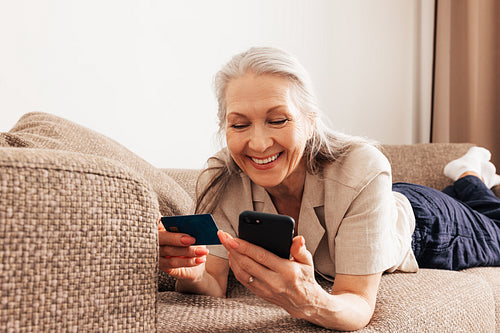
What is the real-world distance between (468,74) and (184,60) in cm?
181

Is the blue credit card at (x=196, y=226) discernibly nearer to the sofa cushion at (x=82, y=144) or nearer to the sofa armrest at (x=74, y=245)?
the sofa armrest at (x=74, y=245)

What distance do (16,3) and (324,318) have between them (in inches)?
56.5

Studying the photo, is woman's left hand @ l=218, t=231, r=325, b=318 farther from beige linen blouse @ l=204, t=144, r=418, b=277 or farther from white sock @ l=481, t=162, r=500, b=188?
white sock @ l=481, t=162, r=500, b=188

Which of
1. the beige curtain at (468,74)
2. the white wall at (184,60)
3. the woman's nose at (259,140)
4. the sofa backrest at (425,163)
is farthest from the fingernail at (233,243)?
the beige curtain at (468,74)

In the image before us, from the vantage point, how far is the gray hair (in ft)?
3.44

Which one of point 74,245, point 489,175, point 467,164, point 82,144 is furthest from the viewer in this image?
point 489,175

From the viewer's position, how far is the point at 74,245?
0.55 meters

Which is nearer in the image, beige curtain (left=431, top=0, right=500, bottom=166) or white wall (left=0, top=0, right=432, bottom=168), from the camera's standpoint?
white wall (left=0, top=0, right=432, bottom=168)

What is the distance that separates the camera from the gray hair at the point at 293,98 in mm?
1048

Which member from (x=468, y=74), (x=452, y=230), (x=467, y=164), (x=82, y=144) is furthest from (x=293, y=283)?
(x=468, y=74)

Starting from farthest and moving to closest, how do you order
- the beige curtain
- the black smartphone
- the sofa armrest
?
the beige curtain < the black smartphone < the sofa armrest

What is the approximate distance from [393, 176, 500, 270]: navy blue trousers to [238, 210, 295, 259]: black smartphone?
87cm

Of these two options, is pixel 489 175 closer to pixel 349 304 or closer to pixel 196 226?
pixel 349 304

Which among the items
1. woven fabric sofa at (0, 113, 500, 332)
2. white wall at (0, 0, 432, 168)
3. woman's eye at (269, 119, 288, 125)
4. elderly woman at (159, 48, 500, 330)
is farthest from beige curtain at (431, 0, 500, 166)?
woven fabric sofa at (0, 113, 500, 332)
